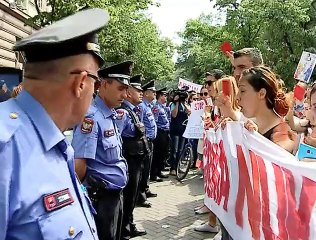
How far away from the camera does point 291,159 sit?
2678mm

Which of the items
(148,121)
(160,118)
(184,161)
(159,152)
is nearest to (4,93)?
(148,121)

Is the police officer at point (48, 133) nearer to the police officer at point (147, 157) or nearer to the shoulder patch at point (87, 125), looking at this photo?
the shoulder patch at point (87, 125)

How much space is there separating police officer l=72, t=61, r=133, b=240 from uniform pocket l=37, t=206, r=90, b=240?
5.55ft

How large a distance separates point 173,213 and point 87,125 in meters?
3.90

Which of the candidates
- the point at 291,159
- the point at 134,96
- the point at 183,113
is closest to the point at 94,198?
the point at 291,159

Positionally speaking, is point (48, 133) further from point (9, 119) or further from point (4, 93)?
point (4, 93)

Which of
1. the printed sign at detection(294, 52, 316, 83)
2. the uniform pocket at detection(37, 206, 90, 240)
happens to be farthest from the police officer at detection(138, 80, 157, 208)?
the uniform pocket at detection(37, 206, 90, 240)

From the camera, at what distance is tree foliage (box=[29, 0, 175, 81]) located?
43.8 ft

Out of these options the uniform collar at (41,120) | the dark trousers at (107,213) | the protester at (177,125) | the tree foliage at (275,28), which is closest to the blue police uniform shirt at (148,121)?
the protester at (177,125)

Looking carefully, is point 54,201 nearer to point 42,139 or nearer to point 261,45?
point 42,139

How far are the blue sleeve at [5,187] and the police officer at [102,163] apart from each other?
1.80 metres

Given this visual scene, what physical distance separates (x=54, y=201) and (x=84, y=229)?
0.57 feet

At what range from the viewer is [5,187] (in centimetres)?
126

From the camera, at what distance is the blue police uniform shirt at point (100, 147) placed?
123 inches
